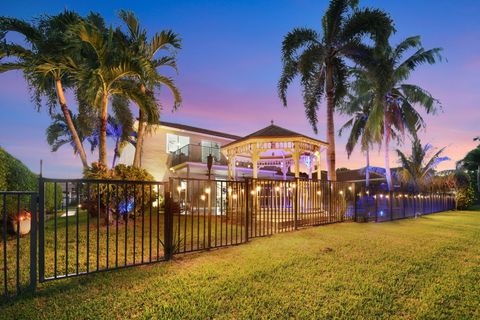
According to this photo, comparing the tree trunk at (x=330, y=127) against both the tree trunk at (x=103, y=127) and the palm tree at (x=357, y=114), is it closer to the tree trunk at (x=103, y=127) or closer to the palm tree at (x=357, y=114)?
the palm tree at (x=357, y=114)

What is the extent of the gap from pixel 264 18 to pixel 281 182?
42.0ft

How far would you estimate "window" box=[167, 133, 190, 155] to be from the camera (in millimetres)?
20625

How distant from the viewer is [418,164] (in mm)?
24078

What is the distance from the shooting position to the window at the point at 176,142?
2062cm

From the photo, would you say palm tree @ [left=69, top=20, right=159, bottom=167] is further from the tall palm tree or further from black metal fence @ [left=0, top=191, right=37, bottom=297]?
the tall palm tree

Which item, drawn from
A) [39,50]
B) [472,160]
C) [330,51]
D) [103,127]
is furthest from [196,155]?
[472,160]

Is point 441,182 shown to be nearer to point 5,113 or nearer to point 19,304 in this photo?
point 19,304

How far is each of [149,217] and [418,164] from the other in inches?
971

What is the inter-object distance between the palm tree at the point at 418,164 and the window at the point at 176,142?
63.2 ft

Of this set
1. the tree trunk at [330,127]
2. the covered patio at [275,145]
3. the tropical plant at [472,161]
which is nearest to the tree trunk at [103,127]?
the covered patio at [275,145]

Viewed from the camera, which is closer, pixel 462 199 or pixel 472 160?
pixel 462 199

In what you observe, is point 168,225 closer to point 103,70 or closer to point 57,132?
point 103,70

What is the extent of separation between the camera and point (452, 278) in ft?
14.0

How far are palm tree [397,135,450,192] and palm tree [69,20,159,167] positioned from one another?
23.2 meters
